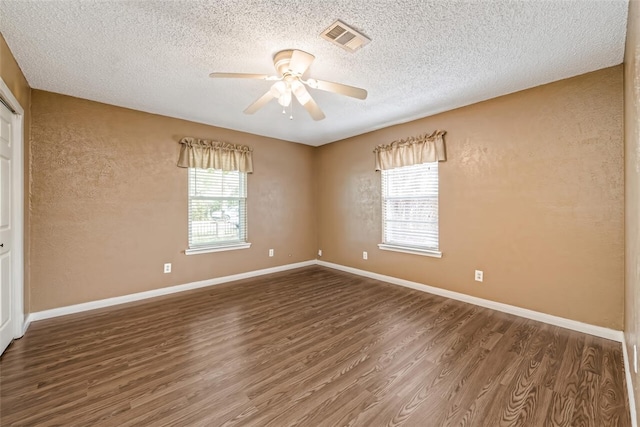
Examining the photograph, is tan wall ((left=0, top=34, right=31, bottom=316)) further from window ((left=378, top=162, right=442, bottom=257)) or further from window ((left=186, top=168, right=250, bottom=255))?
window ((left=378, top=162, right=442, bottom=257))

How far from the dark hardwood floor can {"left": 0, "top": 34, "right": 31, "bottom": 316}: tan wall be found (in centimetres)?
67

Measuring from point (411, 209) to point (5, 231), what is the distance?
14.6 feet

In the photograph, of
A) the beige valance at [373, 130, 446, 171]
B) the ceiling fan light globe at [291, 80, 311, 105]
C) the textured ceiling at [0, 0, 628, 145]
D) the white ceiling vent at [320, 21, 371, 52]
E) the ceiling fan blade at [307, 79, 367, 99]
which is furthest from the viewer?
the beige valance at [373, 130, 446, 171]

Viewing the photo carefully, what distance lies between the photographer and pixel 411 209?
4.12 m

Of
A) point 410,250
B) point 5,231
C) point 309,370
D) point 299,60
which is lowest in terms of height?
point 309,370

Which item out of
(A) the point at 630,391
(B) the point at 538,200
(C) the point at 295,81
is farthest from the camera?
(B) the point at 538,200

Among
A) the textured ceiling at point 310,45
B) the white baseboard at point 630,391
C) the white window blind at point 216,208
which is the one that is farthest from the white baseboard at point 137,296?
the white baseboard at point 630,391

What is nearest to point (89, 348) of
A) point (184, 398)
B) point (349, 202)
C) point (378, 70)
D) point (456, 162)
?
point (184, 398)

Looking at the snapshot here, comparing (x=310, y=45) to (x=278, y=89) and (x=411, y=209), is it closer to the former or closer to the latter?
(x=278, y=89)

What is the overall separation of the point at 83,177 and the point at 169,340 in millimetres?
2251

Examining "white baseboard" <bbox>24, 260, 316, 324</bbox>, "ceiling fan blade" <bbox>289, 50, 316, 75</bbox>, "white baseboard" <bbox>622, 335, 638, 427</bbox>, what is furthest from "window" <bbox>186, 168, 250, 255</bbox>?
"white baseboard" <bbox>622, 335, 638, 427</bbox>

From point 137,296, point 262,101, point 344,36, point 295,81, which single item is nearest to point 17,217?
point 137,296

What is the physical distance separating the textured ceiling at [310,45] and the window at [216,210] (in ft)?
4.38

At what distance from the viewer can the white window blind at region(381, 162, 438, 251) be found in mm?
3855
